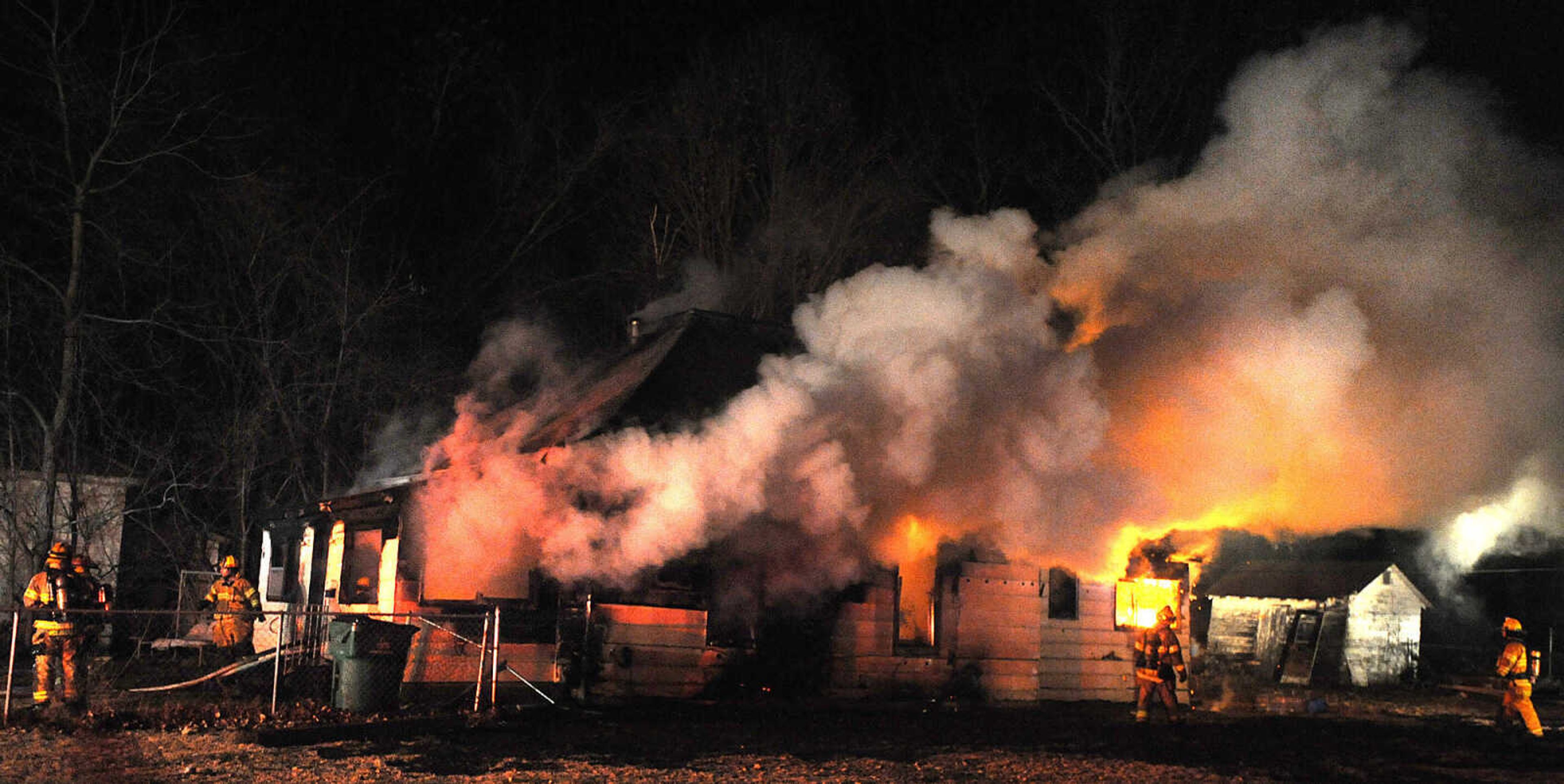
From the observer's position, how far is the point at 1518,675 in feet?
50.2

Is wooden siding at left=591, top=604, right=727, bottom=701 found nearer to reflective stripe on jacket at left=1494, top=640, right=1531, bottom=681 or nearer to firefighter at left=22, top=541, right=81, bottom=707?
firefighter at left=22, top=541, right=81, bottom=707

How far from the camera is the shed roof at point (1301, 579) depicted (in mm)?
28266

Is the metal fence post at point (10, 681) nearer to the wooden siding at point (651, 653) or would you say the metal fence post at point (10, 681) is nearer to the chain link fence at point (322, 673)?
the chain link fence at point (322, 673)

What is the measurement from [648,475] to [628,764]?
540 cm

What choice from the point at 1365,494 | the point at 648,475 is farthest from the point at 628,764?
the point at 1365,494

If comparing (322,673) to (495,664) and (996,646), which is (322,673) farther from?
(996,646)

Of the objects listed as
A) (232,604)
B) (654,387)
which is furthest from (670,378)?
(232,604)


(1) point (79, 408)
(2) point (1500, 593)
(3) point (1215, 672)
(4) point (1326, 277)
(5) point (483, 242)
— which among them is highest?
(5) point (483, 242)

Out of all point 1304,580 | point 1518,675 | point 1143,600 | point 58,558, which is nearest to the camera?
point 58,558

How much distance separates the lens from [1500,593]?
30484 mm

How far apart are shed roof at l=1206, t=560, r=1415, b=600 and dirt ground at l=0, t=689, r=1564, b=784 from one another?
12.4 m

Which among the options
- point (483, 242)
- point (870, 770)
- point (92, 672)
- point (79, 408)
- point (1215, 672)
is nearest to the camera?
point (870, 770)

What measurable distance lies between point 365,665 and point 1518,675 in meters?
13.2

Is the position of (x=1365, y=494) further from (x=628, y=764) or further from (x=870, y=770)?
(x=628, y=764)
